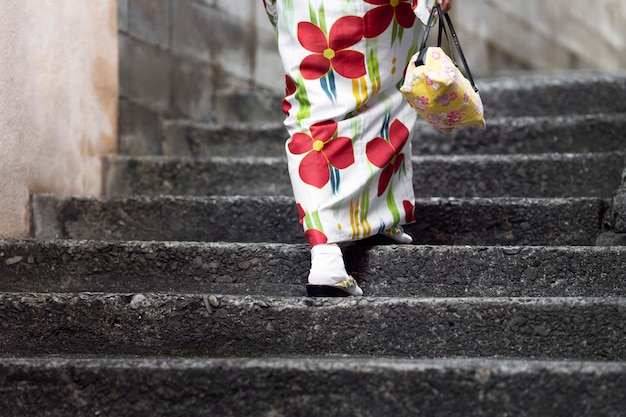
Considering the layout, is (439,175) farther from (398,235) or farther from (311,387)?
(311,387)

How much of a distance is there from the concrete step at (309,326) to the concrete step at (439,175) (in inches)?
Result: 35.0

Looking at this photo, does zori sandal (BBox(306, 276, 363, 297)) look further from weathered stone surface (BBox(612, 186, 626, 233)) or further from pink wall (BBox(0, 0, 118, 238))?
pink wall (BBox(0, 0, 118, 238))

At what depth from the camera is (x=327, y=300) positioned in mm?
2596

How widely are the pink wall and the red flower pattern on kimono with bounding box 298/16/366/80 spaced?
1.11 metres

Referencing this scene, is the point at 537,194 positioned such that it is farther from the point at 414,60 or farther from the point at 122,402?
the point at 122,402

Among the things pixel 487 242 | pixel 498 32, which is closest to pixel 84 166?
pixel 487 242

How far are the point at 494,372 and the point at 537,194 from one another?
1471mm

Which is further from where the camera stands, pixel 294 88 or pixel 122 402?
pixel 294 88

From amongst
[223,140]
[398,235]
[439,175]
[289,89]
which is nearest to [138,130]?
[223,140]

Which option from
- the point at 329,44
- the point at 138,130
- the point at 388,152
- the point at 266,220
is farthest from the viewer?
the point at 138,130

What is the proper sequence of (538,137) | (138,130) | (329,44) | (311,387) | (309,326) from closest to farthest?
(311,387)
(309,326)
(329,44)
(538,137)
(138,130)

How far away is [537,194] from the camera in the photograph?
3514mm

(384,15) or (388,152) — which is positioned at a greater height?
(384,15)

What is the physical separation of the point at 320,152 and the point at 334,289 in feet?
1.27
